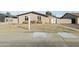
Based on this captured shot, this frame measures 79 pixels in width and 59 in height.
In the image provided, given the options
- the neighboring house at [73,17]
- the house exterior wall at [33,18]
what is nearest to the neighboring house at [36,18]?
the house exterior wall at [33,18]

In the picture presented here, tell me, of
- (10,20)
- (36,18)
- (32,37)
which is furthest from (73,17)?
(10,20)

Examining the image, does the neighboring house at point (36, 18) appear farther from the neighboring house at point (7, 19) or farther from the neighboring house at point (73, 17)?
the neighboring house at point (73, 17)

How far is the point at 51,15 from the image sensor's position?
11.6 feet

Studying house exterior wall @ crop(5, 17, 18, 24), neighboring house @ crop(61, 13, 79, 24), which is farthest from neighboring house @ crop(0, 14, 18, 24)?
neighboring house @ crop(61, 13, 79, 24)

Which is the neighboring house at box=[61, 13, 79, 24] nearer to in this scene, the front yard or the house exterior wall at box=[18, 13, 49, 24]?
the front yard

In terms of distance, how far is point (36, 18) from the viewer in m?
3.53

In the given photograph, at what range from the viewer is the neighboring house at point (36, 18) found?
3516 millimetres

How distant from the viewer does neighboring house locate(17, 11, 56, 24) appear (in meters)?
3.52

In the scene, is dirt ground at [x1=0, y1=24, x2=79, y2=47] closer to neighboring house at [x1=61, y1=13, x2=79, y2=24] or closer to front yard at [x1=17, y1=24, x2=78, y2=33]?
front yard at [x1=17, y1=24, x2=78, y2=33]

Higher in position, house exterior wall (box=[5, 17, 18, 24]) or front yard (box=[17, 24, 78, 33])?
Result: house exterior wall (box=[5, 17, 18, 24])
